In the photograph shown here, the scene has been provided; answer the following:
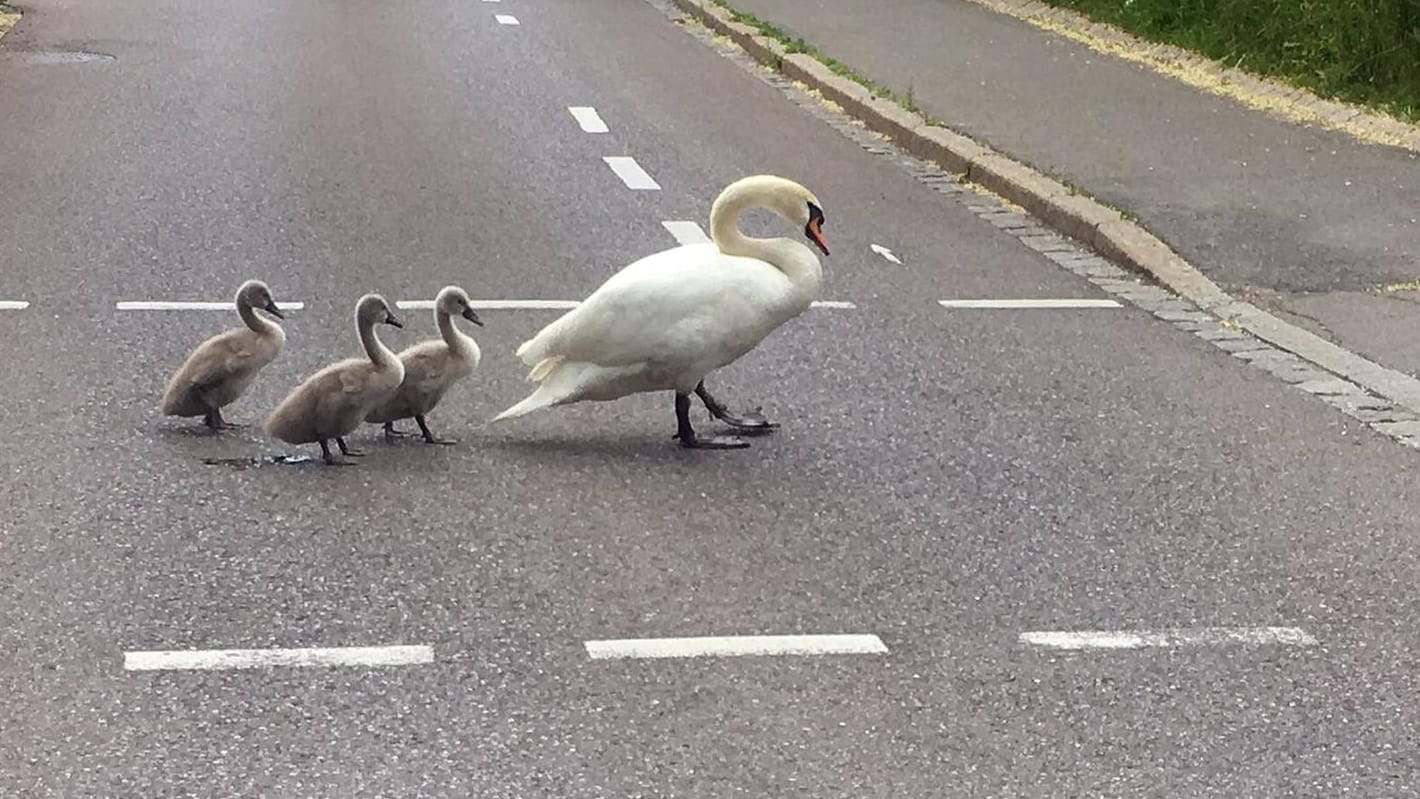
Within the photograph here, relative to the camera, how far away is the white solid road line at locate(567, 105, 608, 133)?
15.0 metres

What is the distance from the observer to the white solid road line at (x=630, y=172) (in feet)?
41.9

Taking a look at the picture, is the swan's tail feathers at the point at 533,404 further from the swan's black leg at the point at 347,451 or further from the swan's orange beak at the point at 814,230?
the swan's orange beak at the point at 814,230

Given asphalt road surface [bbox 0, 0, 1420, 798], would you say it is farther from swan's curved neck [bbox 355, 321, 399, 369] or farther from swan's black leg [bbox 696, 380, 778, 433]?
swan's curved neck [bbox 355, 321, 399, 369]

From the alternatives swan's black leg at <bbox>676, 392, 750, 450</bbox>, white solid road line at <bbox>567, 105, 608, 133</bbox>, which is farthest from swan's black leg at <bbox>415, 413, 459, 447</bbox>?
white solid road line at <bbox>567, 105, 608, 133</bbox>

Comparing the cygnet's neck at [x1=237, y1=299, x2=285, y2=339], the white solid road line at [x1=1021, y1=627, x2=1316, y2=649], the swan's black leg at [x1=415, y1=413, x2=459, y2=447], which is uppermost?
the white solid road line at [x1=1021, y1=627, x2=1316, y2=649]

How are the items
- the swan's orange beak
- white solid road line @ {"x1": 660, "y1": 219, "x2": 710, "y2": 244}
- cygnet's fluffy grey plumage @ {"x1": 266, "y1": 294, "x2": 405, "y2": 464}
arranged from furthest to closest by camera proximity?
white solid road line @ {"x1": 660, "y1": 219, "x2": 710, "y2": 244} < the swan's orange beak < cygnet's fluffy grey plumage @ {"x1": 266, "y1": 294, "x2": 405, "y2": 464}

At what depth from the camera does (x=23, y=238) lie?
10.8 metres

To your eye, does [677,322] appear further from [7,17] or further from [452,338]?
[7,17]

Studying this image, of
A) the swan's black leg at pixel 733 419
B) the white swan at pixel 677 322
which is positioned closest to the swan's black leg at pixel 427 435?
the white swan at pixel 677 322

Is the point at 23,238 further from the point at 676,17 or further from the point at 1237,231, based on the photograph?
the point at 676,17

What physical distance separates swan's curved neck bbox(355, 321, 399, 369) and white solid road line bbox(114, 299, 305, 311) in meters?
2.20

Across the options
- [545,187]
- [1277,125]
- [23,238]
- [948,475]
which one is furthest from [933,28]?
[948,475]

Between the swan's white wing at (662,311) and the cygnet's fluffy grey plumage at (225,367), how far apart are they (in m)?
0.92

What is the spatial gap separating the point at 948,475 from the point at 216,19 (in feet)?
53.0
